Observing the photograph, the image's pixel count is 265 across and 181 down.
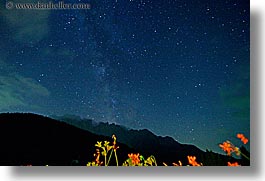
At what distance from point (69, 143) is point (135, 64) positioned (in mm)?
454

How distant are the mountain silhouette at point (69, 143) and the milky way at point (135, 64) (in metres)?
0.04

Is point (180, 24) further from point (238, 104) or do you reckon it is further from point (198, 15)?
point (238, 104)

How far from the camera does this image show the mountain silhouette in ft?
8.46

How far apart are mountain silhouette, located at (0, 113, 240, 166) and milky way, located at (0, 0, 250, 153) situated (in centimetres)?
4

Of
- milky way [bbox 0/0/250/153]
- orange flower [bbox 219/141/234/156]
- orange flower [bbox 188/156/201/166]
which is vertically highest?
milky way [bbox 0/0/250/153]

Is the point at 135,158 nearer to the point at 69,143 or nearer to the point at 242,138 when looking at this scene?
the point at 69,143

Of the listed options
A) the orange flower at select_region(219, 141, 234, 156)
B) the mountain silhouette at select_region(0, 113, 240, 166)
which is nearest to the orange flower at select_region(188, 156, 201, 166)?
the mountain silhouette at select_region(0, 113, 240, 166)

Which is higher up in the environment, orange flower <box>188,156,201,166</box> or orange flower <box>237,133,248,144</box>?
orange flower <box>237,133,248,144</box>

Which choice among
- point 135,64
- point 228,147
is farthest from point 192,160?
point 135,64

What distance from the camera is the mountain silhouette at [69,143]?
2.58 metres

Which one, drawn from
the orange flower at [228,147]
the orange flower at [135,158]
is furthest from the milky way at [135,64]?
the orange flower at [135,158]

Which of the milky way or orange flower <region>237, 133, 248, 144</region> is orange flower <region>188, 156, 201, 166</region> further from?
orange flower <region>237, 133, 248, 144</region>

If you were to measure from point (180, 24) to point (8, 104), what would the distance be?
32.9 inches

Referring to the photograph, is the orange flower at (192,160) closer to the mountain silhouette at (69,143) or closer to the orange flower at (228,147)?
the mountain silhouette at (69,143)
